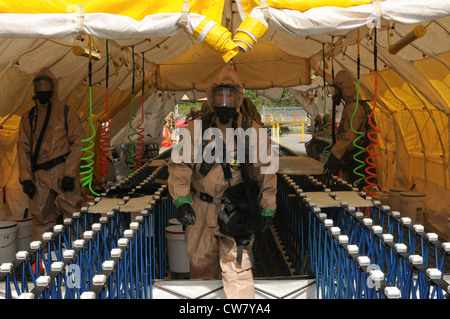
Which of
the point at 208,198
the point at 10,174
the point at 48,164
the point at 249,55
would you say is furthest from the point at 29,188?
the point at 249,55

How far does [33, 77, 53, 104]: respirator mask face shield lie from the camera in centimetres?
581

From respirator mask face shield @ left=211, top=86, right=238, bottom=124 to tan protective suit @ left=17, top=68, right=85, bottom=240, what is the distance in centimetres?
246

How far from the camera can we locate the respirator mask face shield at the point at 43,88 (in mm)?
5809

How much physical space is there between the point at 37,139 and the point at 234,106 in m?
2.99

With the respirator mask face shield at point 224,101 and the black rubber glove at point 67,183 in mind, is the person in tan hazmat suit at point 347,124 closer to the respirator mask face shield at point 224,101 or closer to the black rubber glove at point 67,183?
the respirator mask face shield at point 224,101

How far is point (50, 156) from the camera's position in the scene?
19.5 feet

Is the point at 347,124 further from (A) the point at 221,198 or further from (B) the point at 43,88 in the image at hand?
(B) the point at 43,88

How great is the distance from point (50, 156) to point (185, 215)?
284cm

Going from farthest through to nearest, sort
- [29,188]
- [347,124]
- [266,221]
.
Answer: [347,124] → [29,188] → [266,221]

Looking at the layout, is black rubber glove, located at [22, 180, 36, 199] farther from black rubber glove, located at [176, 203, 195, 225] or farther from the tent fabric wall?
black rubber glove, located at [176, 203, 195, 225]

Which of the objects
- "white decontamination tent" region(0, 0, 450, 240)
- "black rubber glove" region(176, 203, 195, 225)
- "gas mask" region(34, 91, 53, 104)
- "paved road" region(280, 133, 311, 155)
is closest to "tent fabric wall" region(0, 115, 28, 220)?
"white decontamination tent" region(0, 0, 450, 240)

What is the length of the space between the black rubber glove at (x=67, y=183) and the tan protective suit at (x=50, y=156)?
5 centimetres

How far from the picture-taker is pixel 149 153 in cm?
1831
